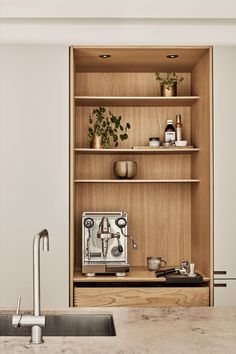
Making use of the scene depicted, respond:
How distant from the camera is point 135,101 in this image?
14.0 feet

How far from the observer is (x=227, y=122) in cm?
392

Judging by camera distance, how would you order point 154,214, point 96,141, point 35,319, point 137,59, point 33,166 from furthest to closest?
point 154,214 < point 96,141 < point 137,59 < point 33,166 < point 35,319

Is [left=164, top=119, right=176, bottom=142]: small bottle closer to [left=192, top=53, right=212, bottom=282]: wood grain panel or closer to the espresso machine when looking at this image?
[left=192, top=53, right=212, bottom=282]: wood grain panel

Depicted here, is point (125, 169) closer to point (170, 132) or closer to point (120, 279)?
point (170, 132)

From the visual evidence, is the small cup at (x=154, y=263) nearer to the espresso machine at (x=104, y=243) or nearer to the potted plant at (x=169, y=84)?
the espresso machine at (x=104, y=243)

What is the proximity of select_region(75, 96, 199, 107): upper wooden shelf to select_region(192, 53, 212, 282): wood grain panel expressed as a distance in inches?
4.6

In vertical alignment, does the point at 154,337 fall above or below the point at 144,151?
below

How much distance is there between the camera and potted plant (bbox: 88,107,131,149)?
4.25 meters

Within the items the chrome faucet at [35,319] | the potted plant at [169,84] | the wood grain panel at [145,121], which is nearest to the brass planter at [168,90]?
the potted plant at [169,84]

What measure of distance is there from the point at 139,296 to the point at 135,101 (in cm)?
144
